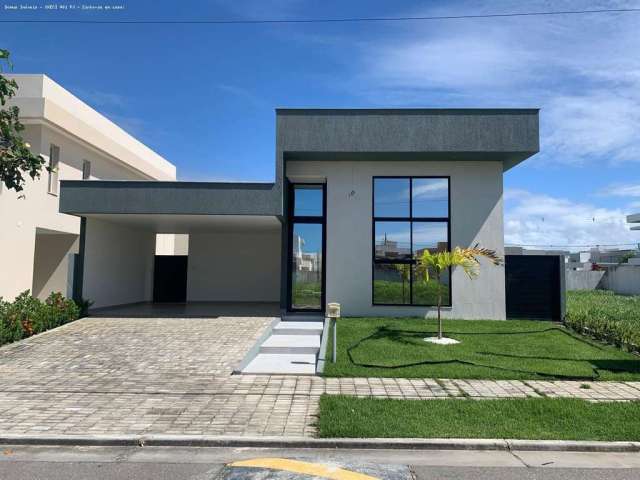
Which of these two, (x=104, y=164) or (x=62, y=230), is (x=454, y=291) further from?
(x=104, y=164)

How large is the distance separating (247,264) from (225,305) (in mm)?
2253

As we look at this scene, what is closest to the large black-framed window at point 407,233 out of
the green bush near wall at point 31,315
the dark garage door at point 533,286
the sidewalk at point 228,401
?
the dark garage door at point 533,286

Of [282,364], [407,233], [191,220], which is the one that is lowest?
[282,364]

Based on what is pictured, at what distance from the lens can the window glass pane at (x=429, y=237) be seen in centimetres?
1377

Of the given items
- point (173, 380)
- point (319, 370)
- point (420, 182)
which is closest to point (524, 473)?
point (319, 370)

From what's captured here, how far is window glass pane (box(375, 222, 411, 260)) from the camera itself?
13789 millimetres

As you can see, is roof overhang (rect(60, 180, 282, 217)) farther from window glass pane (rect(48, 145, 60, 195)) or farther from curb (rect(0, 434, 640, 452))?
curb (rect(0, 434, 640, 452))

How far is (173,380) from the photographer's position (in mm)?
7691

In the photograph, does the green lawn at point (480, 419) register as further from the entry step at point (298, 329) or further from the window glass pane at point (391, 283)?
the window glass pane at point (391, 283)

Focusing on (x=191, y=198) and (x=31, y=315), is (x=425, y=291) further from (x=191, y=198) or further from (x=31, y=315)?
(x=31, y=315)

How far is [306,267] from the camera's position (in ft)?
46.2

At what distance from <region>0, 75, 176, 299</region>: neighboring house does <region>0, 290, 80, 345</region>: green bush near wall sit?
105 centimetres

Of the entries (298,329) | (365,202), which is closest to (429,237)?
(365,202)

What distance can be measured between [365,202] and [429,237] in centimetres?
221
